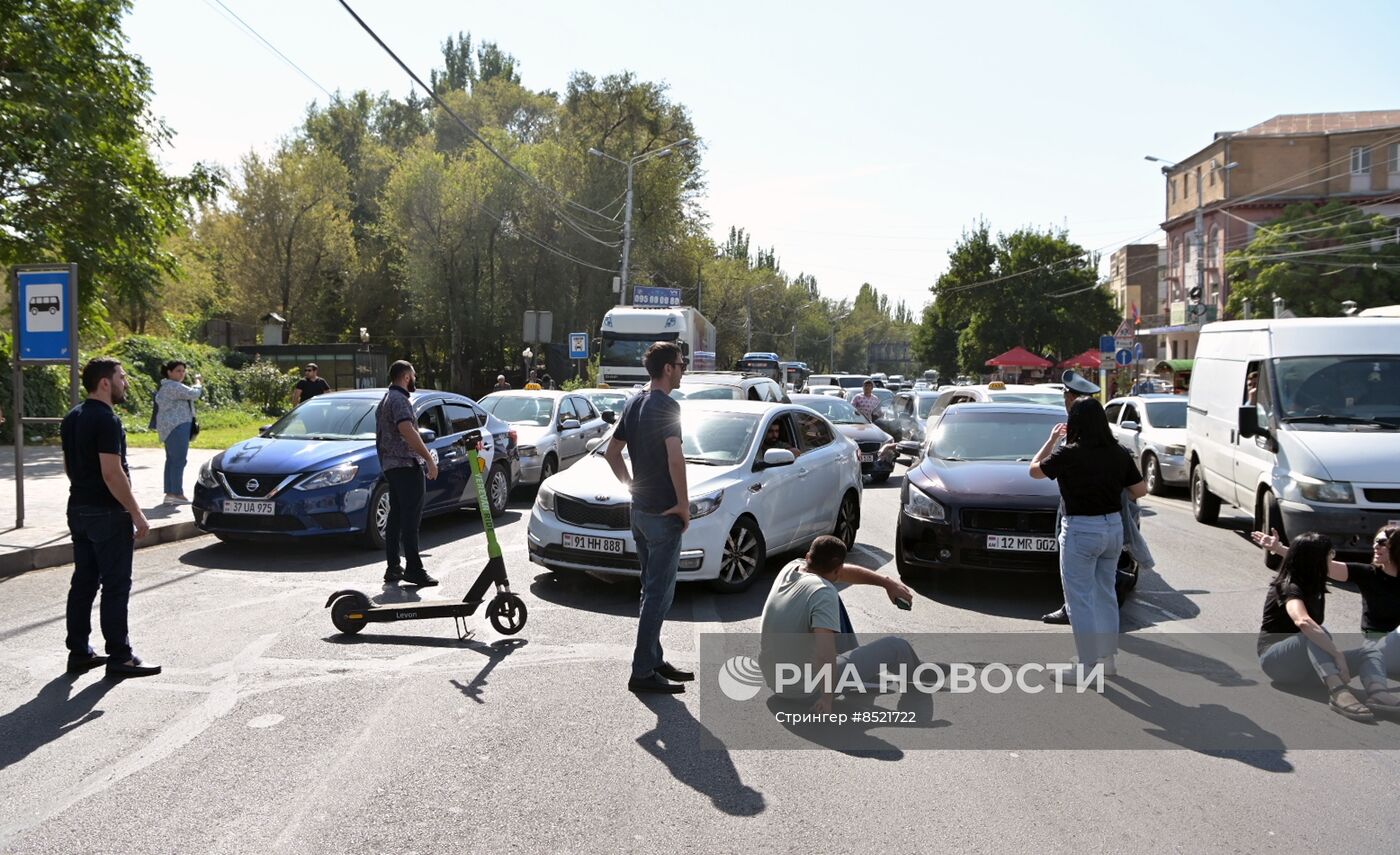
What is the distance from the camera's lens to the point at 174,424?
537 inches

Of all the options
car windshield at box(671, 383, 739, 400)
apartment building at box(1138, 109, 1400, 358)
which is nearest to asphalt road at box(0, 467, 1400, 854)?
car windshield at box(671, 383, 739, 400)

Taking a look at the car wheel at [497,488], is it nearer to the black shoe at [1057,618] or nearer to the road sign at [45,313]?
the road sign at [45,313]

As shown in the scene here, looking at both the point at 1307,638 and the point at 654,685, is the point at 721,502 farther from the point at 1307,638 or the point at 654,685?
the point at 1307,638

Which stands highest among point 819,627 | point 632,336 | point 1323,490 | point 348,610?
point 632,336

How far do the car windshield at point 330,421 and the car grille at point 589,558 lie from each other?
375 centimetres

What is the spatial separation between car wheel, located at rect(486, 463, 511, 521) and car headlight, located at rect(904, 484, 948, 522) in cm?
598

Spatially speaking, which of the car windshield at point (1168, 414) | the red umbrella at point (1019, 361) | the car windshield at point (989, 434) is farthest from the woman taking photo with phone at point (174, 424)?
the red umbrella at point (1019, 361)

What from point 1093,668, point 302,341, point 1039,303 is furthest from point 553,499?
point 1039,303

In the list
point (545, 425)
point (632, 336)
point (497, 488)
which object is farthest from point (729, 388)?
point (632, 336)

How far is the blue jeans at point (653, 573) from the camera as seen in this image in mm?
5941

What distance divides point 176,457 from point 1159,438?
14.0m

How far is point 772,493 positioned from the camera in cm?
955

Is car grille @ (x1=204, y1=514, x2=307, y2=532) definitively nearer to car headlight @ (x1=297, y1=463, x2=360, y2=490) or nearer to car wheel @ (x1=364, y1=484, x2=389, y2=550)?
car headlight @ (x1=297, y1=463, x2=360, y2=490)

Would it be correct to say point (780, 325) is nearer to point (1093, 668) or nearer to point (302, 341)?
point (302, 341)
